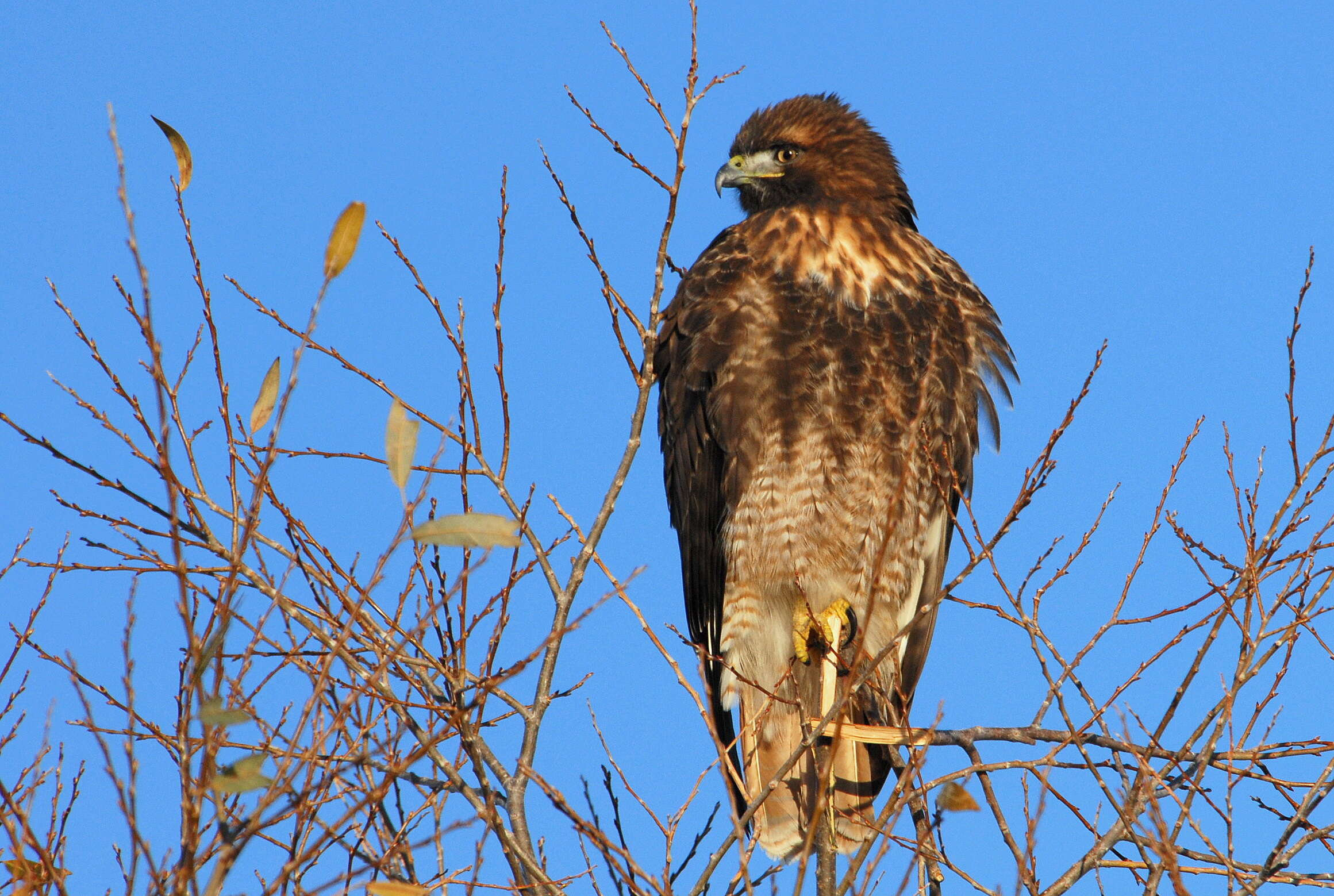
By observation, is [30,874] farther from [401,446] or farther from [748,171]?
[748,171]

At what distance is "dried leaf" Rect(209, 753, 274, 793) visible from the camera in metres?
2.08

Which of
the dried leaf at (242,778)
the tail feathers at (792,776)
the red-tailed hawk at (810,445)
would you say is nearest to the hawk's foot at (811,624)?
the red-tailed hawk at (810,445)

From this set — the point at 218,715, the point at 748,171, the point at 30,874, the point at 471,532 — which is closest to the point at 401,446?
the point at 471,532

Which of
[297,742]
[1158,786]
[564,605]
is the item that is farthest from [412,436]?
[1158,786]

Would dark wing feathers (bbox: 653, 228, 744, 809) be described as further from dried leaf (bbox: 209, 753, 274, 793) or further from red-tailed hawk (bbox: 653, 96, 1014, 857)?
dried leaf (bbox: 209, 753, 274, 793)

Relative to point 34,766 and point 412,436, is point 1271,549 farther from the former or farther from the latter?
point 34,766

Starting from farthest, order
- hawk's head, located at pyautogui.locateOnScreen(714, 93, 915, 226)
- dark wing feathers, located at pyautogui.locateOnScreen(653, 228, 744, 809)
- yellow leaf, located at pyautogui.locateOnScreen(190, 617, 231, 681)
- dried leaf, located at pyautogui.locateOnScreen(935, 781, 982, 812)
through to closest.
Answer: hawk's head, located at pyautogui.locateOnScreen(714, 93, 915, 226) < dark wing feathers, located at pyautogui.locateOnScreen(653, 228, 744, 809) < dried leaf, located at pyautogui.locateOnScreen(935, 781, 982, 812) < yellow leaf, located at pyautogui.locateOnScreen(190, 617, 231, 681)

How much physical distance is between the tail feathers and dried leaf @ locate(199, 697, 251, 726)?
2.49 meters

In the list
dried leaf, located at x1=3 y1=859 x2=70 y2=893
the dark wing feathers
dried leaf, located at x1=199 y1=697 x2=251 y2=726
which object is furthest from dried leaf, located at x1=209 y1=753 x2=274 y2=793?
the dark wing feathers

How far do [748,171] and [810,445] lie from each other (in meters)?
1.30

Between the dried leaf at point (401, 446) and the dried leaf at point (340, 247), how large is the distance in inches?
15.5

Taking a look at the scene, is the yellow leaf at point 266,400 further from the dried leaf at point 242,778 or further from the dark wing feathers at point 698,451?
the dark wing feathers at point 698,451

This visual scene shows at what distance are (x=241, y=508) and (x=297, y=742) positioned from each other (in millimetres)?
479

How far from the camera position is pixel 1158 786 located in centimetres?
317
